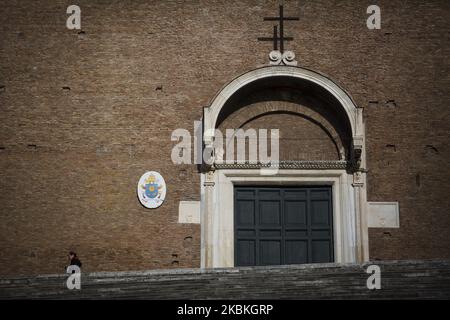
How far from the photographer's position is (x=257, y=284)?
12633 mm

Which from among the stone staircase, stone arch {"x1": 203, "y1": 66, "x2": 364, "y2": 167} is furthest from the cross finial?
the stone staircase

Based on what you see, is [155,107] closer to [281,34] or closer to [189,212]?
[189,212]

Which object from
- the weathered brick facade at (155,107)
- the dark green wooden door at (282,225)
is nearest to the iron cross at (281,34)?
the weathered brick facade at (155,107)

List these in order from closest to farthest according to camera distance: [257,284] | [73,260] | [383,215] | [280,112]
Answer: [257,284] → [73,260] → [383,215] → [280,112]

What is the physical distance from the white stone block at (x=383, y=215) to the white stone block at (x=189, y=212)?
348cm

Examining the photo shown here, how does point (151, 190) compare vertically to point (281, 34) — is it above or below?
below

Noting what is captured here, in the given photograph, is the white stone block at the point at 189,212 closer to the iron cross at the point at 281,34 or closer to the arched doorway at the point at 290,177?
the arched doorway at the point at 290,177

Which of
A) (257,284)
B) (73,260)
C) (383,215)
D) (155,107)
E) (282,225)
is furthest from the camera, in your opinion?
(155,107)

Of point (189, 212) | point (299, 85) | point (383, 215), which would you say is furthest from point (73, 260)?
point (383, 215)

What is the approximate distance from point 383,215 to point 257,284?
5.63m

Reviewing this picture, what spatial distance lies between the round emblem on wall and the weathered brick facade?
0.45ft
